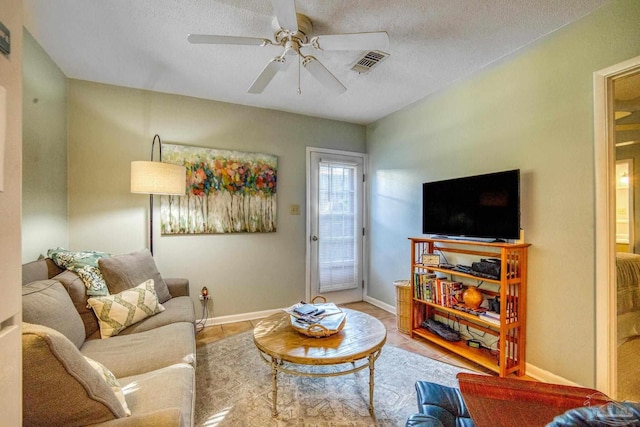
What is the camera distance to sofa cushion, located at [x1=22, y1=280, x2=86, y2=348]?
1322 millimetres

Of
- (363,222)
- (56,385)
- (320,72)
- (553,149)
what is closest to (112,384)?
(56,385)

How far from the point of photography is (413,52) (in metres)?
2.27

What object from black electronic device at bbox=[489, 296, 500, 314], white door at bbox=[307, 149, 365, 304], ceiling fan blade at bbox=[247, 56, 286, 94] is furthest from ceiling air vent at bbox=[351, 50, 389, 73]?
black electronic device at bbox=[489, 296, 500, 314]

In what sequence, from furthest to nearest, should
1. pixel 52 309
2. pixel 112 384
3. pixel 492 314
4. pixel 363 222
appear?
pixel 363 222 → pixel 492 314 → pixel 52 309 → pixel 112 384

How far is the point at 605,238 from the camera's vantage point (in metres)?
1.75

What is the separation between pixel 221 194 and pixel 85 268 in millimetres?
1443

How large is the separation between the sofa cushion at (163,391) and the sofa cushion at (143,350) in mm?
95

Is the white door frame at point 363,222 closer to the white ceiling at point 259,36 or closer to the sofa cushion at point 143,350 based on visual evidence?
the white ceiling at point 259,36

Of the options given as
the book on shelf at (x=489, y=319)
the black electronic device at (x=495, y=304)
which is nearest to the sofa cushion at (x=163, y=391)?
the book on shelf at (x=489, y=319)

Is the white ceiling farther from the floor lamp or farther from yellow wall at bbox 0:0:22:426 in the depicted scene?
yellow wall at bbox 0:0:22:426

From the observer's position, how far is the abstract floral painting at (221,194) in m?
3.00

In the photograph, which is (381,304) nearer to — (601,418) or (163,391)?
(163,391)

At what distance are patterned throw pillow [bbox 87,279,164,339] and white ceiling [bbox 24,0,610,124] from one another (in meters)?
1.90

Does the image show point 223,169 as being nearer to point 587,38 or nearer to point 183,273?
point 183,273
